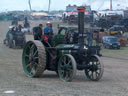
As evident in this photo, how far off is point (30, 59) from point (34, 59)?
34 centimetres

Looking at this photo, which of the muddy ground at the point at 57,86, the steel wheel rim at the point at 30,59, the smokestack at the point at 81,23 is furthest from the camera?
the steel wheel rim at the point at 30,59

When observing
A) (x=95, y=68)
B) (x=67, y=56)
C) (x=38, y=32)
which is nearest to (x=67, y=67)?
(x=67, y=56)

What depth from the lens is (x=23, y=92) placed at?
346 inches

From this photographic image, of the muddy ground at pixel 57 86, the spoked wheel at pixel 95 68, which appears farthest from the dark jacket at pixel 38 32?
the spoked wheel at pixel 95 68

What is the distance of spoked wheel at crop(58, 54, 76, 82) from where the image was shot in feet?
34.5

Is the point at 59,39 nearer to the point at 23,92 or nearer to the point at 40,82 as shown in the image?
the point at 40,82

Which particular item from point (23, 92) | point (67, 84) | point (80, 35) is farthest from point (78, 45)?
point (23, 92)

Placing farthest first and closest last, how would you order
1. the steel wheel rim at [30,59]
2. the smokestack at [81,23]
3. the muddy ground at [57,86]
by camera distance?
1. the steel wheel rim at [30,59]
2. the smokestack at [81,23]
3. the muddy ground at [57,86]

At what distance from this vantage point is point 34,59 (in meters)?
11.6

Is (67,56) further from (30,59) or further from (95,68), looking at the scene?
(30,59)

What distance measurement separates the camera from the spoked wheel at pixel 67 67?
34.5 ft

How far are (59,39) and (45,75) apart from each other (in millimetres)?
1539

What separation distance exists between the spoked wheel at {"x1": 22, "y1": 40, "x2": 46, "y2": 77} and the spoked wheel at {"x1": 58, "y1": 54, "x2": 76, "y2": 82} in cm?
55

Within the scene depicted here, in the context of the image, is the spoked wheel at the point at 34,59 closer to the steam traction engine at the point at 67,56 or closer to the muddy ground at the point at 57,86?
the steam traction engine at the point at 67,56
